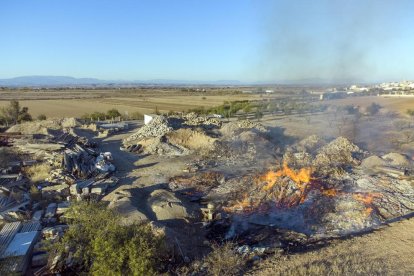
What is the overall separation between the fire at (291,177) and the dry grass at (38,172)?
406 inches

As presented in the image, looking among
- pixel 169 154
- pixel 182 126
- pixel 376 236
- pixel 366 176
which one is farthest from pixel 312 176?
pixel 182 126

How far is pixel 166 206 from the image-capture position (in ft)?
42.2

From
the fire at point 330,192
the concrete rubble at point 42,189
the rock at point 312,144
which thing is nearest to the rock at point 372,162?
the rock at point 312,144

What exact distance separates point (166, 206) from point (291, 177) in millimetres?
5244

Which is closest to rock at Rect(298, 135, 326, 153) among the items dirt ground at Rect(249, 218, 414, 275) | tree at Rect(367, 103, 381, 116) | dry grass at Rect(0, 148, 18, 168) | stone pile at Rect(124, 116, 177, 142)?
stone pile at Rect(124, 116, 177, 142)

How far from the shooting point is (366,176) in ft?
53.9

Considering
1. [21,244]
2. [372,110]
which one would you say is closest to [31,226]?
[21,244]

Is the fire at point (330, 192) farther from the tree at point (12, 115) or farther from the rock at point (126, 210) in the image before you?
the tree at point (12, 115)

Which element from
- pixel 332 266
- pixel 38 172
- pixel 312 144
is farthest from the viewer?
pixel 312 144

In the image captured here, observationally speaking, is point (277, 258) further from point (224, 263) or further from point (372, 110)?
point (372, 110)

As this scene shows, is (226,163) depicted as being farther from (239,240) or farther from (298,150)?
(239,240)

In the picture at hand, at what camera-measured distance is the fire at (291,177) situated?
Answer: 14.3 metres

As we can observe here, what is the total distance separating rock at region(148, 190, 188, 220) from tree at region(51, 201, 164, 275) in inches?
125

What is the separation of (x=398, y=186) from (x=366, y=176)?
1.43 meters
